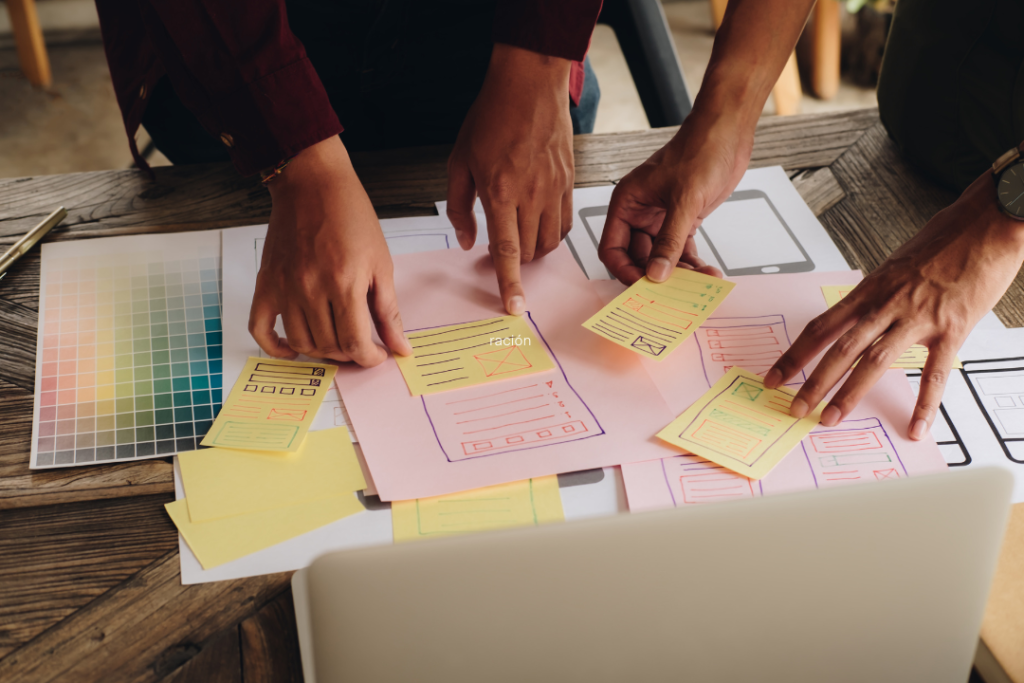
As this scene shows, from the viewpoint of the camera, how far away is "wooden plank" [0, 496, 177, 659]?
1.65 feet

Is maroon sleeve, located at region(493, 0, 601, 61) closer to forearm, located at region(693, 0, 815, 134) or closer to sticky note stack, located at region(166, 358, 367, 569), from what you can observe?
forearm, located at region(693, 0, 815, 134)

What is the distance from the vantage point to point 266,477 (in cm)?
58

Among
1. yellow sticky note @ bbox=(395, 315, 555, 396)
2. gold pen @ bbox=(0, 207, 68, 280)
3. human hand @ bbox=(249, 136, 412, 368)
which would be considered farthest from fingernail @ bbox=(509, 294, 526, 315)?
gold pen @ bbox=(0, 207, 68, 280)

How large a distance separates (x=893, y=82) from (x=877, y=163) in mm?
104

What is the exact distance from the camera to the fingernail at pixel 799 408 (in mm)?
637

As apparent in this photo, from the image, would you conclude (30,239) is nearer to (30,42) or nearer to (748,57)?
(748,57)

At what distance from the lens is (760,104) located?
0.87 meters

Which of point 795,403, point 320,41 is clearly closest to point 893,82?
point 795,403

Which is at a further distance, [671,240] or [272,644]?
[671,240]

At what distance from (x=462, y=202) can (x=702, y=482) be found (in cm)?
42

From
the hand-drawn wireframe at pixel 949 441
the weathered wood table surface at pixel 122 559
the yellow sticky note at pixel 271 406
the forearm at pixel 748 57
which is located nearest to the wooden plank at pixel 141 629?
the weathered wood table surface at pixel 122 559

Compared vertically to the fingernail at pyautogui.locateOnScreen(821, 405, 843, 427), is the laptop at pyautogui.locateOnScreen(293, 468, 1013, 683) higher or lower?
lower

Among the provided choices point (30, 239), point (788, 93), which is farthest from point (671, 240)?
point (788, 93)

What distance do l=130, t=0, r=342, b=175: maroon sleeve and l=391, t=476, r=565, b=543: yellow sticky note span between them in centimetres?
38
